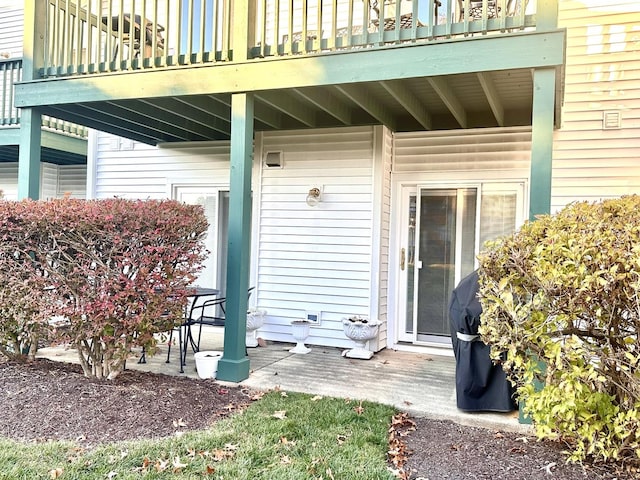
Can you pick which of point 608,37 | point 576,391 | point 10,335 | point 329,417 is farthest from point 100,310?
point 608,37

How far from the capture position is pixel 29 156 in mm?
5125

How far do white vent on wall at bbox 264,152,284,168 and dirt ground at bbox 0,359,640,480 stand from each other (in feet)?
9.62

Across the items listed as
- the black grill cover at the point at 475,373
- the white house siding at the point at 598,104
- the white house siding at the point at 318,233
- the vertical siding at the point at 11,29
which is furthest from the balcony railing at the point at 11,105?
the white house siding at the point at 598,104

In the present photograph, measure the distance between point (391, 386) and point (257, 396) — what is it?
1197mm

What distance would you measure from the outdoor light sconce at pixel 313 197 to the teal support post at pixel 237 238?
1.63 meters

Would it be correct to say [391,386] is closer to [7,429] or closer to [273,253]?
[273,253]

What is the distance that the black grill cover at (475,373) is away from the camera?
3.59 meters

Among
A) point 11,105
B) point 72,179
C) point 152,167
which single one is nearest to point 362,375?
point 152,167

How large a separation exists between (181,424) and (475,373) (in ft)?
6.92

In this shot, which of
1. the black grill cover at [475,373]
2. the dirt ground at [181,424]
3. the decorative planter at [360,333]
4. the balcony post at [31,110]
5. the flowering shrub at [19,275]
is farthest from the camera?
the decorative planter at [360,333]

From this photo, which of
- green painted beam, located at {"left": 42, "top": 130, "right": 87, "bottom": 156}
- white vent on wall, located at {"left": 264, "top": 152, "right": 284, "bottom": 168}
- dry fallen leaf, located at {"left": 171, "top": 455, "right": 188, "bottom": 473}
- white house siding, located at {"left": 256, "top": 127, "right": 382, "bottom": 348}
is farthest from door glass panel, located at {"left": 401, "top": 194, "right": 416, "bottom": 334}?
green painted beam, located at {"left": 42, "top": 130, "right": 87, "bottom": 156}

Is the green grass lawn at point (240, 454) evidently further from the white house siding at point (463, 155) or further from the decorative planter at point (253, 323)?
the white house siding at point (463, 155)

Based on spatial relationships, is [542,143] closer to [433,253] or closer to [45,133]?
[433,253]

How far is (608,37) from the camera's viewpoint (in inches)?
203
